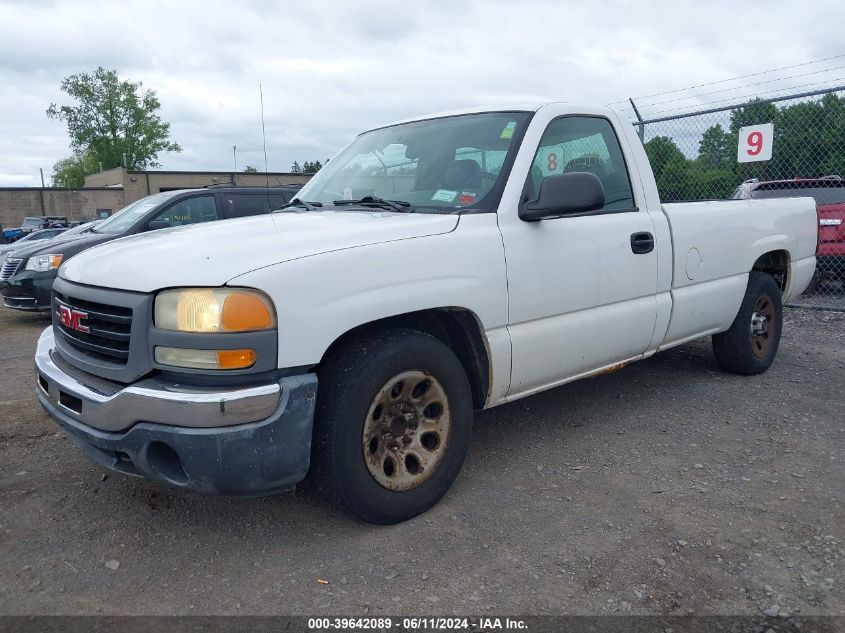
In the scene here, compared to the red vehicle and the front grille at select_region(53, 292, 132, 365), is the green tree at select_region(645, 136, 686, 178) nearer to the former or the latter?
the red vehicle

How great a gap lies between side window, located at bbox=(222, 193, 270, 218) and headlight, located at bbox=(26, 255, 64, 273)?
2.06 meters

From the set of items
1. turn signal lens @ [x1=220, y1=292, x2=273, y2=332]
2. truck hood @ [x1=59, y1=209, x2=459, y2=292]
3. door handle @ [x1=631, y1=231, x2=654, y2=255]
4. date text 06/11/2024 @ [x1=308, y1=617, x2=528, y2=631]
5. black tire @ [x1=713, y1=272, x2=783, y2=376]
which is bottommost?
date text 06/11/2024 @ [x1=308, y1=617, x2=528, y2=631]

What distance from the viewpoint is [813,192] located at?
30.0 feet

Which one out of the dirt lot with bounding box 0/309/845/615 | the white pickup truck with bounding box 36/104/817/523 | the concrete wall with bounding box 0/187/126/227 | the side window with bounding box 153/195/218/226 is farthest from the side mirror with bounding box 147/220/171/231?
the concrete wall with bounding box 0/187/126/227

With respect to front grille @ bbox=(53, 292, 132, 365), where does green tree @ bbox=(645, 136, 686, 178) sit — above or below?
above

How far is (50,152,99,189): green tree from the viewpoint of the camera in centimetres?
7539

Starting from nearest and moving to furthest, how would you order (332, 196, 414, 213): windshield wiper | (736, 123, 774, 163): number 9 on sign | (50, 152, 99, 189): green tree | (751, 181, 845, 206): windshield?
1. (332, 196, 414, 213): windshield wiper
2. (736, 123, 774, 163): number 9 on sign
3. (751, 181, 845, 206): windshield
4. (50, 152, 99, 189): green tree

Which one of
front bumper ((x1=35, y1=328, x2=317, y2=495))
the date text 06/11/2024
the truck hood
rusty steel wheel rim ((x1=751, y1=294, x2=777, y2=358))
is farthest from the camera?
rusty steel wheel rim ((x1=751, y1=294, x2=777, y2=358))

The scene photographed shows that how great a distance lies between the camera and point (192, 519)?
314 cm

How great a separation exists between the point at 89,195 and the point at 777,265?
50.8 meters

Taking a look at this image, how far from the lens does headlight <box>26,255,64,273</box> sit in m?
8.20

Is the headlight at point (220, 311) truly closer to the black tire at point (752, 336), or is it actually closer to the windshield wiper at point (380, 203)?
the windshield wiper at point (380, 203)

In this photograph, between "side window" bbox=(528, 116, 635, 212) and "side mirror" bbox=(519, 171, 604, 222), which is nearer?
"side mirror" bbox=(519, 171, 604, 222)

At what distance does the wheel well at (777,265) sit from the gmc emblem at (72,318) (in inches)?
183
